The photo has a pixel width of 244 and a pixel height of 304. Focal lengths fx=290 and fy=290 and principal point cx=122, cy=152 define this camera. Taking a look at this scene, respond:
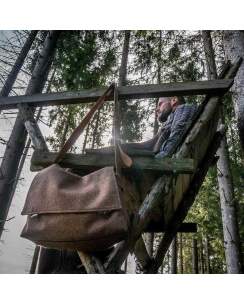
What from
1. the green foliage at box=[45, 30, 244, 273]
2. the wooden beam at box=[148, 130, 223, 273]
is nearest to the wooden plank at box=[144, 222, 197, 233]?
the wooden beam at box=[148, 130, 223, 273]

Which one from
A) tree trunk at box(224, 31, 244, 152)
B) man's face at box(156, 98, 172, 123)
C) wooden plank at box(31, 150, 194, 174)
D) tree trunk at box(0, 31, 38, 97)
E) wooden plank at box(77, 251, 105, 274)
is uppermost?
tree trunk at box(0, 31, 38, 97)

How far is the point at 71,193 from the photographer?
1583 millimetres

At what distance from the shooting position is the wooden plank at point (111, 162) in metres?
1.90

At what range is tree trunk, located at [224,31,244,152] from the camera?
3742mm

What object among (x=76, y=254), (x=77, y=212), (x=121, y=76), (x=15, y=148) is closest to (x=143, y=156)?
(x=77, y=212)

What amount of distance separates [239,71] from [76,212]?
3.49 meters

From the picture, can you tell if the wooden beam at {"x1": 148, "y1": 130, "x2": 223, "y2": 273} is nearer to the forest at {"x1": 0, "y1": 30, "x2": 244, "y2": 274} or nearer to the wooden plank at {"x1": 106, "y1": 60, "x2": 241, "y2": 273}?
the wooden plank at {"x1": 106, "y1": 60, "x2": 241, "y2": 273}

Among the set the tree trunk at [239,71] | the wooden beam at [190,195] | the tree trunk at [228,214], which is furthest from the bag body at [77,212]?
the tree trunk at [228,214]

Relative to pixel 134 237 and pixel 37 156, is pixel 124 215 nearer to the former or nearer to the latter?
pixel 134 237

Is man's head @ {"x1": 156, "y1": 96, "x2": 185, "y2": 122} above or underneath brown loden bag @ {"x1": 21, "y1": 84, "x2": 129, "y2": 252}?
above

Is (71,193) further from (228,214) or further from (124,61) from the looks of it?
(124,61)

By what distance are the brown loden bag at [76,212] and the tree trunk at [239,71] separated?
2.55 metres

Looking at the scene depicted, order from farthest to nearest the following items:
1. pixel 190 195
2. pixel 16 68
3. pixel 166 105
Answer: pixel 16 68 → pixel 166 105 → pixel 190 195
